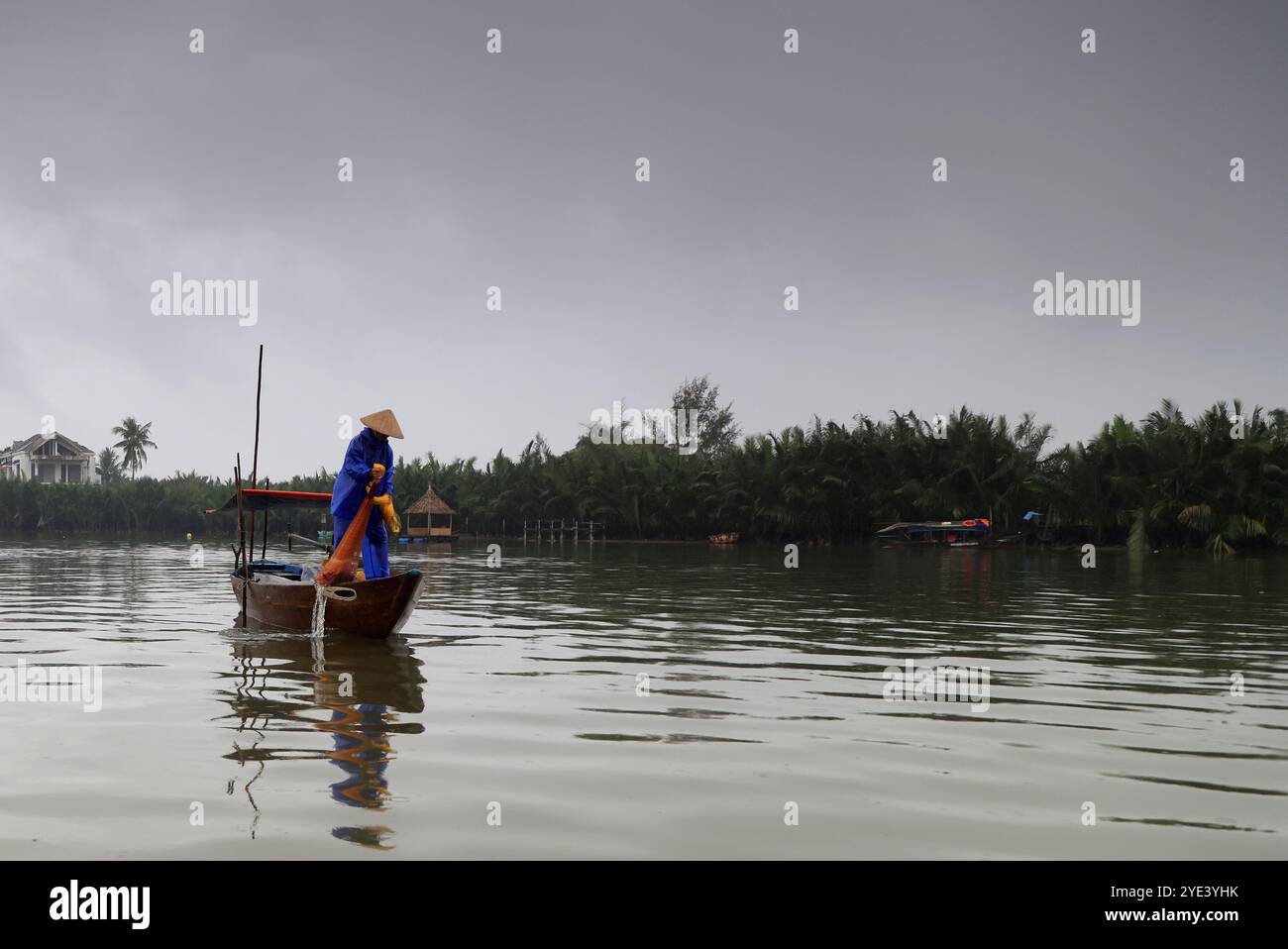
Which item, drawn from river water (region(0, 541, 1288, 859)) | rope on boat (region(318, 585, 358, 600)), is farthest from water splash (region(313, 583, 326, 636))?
river water (region(0, 541, 1288, 859))

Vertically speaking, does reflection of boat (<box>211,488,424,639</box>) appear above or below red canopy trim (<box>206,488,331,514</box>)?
below

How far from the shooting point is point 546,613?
17141 millimetres

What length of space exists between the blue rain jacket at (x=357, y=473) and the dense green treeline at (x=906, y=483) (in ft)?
118

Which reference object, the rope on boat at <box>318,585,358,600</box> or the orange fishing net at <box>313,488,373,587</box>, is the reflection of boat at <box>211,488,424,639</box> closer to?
the rope on boat at <box>318,585,358,600</box>

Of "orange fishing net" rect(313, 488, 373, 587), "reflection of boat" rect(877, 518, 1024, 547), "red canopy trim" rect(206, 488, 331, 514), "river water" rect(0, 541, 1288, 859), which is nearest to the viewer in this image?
"river water" rect(0, 541, 1288, 859)

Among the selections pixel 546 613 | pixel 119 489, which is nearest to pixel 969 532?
pixel 546 613

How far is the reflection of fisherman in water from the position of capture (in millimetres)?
6121

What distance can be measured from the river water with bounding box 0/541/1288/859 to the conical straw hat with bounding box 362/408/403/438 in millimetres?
2428

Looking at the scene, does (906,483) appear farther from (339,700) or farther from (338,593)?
(339,700)

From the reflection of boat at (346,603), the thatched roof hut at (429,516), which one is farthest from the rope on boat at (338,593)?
the thatched roof hut at (429,516)

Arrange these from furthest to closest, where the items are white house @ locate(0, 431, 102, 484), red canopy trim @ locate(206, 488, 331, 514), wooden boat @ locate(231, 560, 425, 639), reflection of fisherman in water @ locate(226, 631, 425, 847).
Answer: white house @ locate(0, 431, 102, 484) → red canopy trim @ locate(206, 488, 331, 514) → wooden boat @ locate(231, 560, 425, 639) → reflection of fisherman in water @ locate(226, 631, 425, 847)

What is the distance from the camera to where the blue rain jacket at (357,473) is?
1341 centimetres
